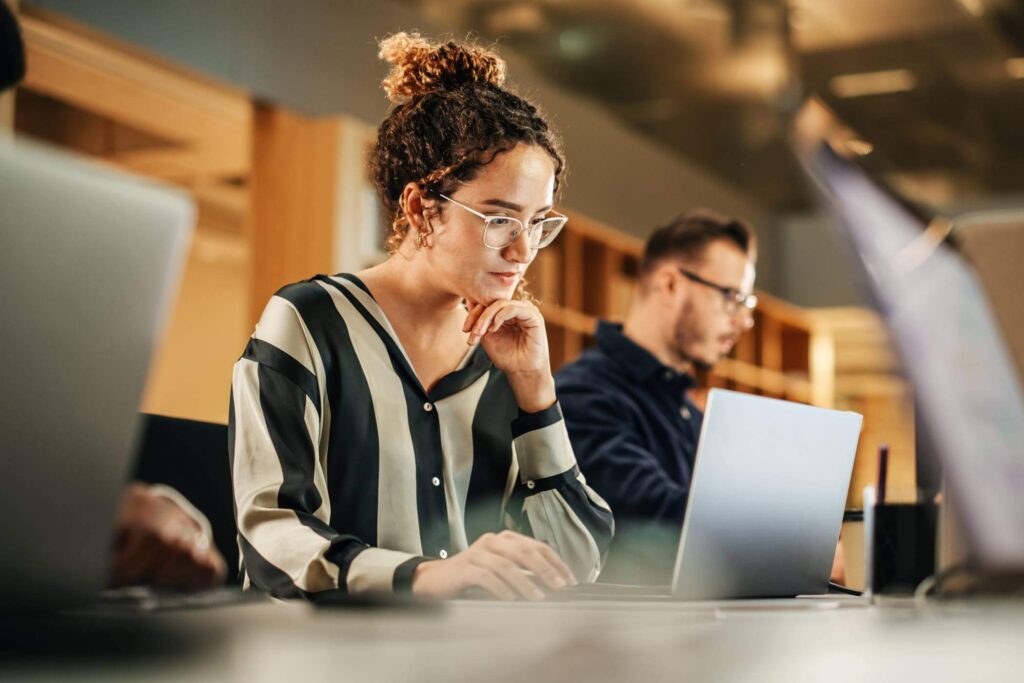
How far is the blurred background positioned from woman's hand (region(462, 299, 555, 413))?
0.28 metres

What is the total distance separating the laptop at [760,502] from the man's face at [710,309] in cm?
127

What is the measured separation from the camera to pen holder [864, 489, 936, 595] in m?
1.12

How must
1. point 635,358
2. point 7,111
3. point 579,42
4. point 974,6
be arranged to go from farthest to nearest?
point 579,42 → point 974,6 → point 7,111 → point 635,358

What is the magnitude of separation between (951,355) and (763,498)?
0.29m

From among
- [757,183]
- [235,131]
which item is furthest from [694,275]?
[757,183]

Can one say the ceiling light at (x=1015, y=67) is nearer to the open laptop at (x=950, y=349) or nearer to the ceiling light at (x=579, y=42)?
the ceiling light at (x=579, y=42)

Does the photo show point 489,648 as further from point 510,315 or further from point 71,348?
point 510,315

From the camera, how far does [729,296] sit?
2652 mm

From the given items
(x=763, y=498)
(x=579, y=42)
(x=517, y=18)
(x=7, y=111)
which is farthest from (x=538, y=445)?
(x=579, y=42)

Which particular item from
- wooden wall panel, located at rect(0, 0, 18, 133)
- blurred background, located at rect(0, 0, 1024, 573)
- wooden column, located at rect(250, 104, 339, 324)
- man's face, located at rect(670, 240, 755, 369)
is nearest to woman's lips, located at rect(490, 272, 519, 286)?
blurred background, located at rect(0, 0, 1024, 573)

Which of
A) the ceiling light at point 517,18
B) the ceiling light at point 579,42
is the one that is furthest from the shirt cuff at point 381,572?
the ceiling light at point 579,42

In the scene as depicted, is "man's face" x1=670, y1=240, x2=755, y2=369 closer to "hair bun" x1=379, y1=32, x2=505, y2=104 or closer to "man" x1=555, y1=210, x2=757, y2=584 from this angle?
"man" x1=555, y1=210, x2=757, y2=584

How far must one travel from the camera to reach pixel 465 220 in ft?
4.79

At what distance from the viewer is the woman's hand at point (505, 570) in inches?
40.0
